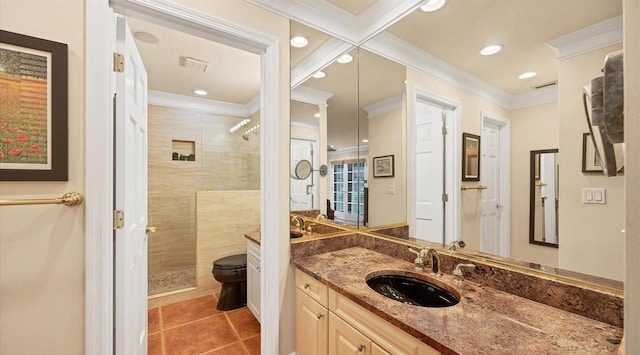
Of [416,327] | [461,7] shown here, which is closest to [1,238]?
[416,327]

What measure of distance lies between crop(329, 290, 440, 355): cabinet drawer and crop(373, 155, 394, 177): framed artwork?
0.99m

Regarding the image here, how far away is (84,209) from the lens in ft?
3.59

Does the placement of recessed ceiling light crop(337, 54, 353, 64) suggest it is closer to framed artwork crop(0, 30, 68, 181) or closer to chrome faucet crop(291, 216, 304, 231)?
chrome faucet crop(291, 216, 304, 231)

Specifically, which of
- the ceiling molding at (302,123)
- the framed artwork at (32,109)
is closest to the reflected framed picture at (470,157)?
the ceiling molding at (302,123)

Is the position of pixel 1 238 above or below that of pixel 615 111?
below

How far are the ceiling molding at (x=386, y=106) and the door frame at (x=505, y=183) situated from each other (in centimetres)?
67

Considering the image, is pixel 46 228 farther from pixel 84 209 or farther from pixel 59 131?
pixel 59 131

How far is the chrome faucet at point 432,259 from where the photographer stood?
4.50 ft

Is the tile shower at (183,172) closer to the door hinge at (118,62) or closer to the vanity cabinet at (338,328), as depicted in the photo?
the vanity cabinet at (338,328)

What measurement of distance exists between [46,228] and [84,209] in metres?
0.14

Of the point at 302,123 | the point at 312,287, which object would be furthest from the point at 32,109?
the point at 312,287

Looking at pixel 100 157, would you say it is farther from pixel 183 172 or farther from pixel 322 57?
pixel 183 172

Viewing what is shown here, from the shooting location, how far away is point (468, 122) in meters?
1.37

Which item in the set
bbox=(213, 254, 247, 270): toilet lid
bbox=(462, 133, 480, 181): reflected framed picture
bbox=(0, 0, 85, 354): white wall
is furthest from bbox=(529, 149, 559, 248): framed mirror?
bbox=(213, 254, 247, 270): toilet lid
